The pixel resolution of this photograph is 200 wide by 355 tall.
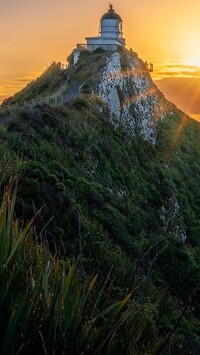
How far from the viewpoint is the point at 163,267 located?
1441 centimetres

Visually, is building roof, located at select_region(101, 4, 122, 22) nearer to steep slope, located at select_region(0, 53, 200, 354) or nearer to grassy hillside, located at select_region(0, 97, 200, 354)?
steep slope, located at select_region(0, 53, 200, 354)

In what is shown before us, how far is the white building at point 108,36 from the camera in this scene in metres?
75.8

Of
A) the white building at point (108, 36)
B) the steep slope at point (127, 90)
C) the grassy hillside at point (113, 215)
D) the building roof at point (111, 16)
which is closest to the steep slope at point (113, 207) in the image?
the grassy hillside at point (113, 215)

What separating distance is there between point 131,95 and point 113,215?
150 ft

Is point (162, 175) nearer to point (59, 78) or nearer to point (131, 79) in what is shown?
point (59, 78)

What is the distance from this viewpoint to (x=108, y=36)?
268 feet

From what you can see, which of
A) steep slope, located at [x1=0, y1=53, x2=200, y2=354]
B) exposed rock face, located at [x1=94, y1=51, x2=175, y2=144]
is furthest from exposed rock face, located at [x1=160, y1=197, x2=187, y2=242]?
exposed rock face, located at [x1=94, y1=51, x2=175, y2=144]

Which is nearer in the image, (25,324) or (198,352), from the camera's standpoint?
(25,324)

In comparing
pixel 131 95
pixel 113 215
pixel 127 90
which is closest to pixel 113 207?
pixel 113 215

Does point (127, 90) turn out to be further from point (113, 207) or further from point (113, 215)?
point (113, 215)

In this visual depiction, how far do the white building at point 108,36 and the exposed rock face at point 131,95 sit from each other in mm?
4137

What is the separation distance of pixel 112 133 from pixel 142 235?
19383mm

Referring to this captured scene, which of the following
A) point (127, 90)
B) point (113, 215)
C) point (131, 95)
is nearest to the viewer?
point (113, 215)

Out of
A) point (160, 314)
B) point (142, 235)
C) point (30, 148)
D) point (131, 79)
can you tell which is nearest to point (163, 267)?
point (142, 235)
